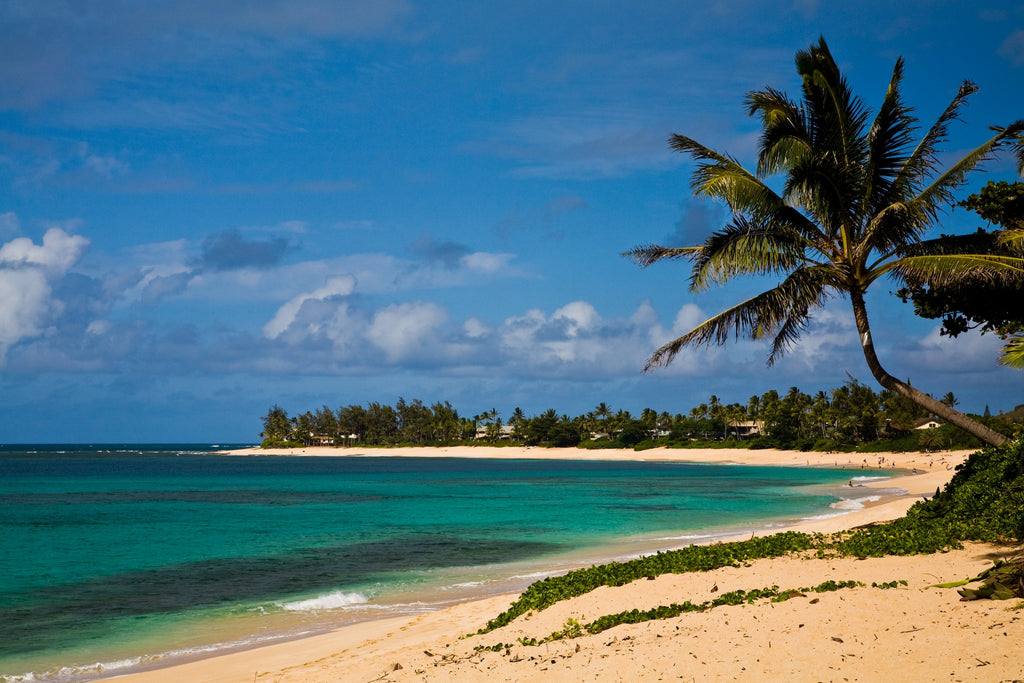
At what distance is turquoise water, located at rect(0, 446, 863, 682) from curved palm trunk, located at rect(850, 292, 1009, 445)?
27.9 feet

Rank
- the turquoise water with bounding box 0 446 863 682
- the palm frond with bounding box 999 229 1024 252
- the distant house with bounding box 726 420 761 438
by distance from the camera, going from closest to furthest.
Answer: the palm frond with bounding box 999 229 1024 252 < the turquoise water with bounding box 0 446 863 682 < the distant house with bounding box 726 420 761 438

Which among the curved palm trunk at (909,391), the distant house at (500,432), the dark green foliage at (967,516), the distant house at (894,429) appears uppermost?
the curved palm trunk at (909,391)

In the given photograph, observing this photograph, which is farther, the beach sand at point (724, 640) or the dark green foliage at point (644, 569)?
the dark green foliage at point (644, 569)

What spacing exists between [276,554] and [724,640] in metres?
18.6

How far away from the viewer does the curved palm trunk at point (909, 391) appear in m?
11.8

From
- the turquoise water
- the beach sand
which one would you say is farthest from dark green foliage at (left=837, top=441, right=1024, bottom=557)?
the turquoise water

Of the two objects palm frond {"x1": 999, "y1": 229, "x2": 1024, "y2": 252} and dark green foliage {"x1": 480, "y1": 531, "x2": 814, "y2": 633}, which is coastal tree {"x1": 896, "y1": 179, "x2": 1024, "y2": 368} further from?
dark green foliage {"x1": 480, "y1": 531, "x2": 814, "y2": 633}

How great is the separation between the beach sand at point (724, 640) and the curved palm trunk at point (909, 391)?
2.48m

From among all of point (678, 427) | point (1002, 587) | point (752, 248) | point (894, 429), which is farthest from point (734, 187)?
point (678, 427)

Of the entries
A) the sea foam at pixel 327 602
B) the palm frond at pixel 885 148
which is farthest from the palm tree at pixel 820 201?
the sea foam at pixel 327 602

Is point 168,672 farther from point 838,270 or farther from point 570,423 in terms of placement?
point 570,423

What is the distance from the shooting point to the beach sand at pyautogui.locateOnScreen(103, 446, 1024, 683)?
6113mm

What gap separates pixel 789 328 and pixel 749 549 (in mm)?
4471

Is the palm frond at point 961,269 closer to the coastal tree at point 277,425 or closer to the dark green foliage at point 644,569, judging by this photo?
the dark green foliage at point 644,569
